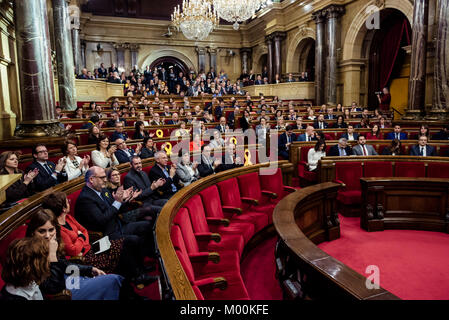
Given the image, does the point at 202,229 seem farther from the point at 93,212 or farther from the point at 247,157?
the point at 247,157

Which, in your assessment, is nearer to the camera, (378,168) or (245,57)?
(378,168)

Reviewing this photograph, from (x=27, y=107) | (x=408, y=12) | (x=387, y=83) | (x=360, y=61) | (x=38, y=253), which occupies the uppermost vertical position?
(x=408, y=12)

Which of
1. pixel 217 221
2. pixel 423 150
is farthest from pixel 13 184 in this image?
pixel 423 150

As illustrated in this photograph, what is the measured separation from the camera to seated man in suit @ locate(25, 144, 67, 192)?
3473mm

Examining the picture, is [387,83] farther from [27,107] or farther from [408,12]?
[27,107]

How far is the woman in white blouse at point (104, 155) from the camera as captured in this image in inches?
172

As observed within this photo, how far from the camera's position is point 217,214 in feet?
11.0

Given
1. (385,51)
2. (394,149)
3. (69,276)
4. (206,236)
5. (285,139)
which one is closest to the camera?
(69,276)

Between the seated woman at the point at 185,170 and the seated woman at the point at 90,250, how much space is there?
184 centimetres

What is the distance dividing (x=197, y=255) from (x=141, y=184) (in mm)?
1562

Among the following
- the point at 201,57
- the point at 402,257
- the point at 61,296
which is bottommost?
the point at 402,257
